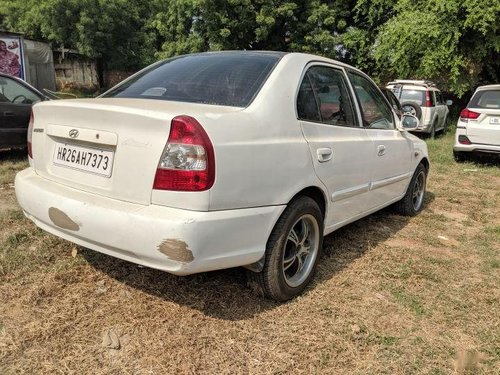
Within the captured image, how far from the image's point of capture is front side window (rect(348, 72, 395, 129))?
3.80m

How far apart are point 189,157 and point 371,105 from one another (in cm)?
239

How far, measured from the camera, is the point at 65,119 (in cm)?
265

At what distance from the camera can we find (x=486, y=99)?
8.31 metres

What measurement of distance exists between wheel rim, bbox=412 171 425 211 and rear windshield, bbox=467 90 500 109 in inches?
156

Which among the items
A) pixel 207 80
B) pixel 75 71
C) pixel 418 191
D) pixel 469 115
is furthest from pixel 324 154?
pixel 75 71

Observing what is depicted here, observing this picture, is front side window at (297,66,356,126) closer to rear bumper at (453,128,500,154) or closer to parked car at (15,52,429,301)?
parked car at (15,52,429,301)

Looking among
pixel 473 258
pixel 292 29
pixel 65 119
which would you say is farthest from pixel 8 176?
pixel 292 29

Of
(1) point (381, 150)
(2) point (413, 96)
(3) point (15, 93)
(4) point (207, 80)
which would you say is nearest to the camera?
(4) point (207, 80)

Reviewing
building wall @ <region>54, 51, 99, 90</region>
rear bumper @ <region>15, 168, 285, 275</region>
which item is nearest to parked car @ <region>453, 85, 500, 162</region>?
rear bumper @ <region>15, 168, 285, 275</region>

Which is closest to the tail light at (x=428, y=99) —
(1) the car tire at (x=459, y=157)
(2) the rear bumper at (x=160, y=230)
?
(1) the car tire at (x=459, y=157)

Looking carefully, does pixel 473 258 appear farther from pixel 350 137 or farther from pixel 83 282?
pixel 83 282

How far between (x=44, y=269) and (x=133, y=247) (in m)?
1.30

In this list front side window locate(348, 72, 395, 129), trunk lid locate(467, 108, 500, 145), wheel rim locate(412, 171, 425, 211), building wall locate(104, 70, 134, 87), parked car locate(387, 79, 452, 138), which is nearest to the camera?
front side window locate(348, 72, 395, 129)

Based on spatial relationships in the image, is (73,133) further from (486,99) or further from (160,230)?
(486,99)
